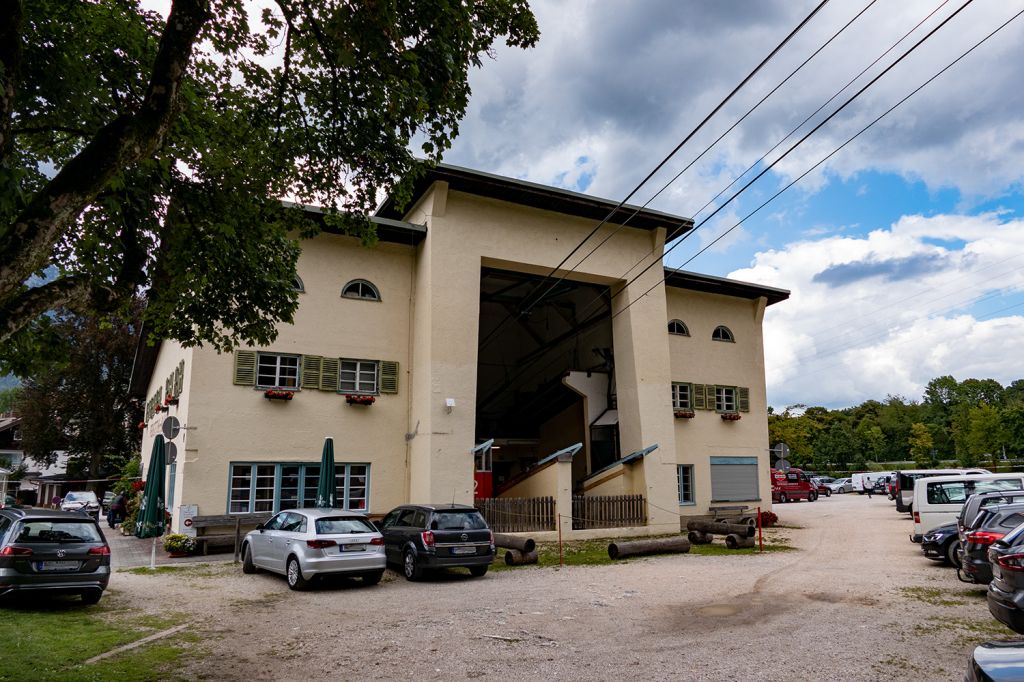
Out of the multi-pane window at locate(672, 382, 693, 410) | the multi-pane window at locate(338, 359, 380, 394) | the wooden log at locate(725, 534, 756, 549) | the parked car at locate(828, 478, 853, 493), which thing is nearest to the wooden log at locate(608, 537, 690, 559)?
the wooden log at locate(725, 534, 756, 549)

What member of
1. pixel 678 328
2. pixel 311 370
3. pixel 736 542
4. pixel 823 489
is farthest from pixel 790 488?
pixel 311 370

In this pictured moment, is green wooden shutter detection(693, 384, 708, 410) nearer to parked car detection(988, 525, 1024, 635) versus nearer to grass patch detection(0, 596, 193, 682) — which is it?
parked car detection(988, 525, 1024, 635)

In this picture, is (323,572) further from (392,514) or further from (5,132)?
(5,132)

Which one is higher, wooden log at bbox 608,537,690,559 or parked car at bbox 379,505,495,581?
parked car at bbox 379,505,495,581

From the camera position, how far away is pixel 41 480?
4900cm

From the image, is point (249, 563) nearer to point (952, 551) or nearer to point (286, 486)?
point (286, 486)

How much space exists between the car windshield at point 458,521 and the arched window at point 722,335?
657 inches

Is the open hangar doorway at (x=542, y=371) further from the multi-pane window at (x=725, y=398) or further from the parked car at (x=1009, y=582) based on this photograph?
the parked car at (x=1009, y=582)

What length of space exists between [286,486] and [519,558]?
7759 mm

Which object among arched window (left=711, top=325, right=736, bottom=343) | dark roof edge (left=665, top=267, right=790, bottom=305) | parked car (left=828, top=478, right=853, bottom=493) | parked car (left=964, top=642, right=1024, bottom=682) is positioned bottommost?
parked car (left=828, top=478, right=853, bottom=493)

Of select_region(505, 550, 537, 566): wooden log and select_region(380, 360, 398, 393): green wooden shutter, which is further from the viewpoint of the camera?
select_region(380, 360, 398, 393): green wooden shutter

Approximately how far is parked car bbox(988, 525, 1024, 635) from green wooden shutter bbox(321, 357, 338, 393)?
16.4 meters

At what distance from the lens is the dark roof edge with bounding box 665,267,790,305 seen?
25598 millimetres

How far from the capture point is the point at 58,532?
10023 mm
